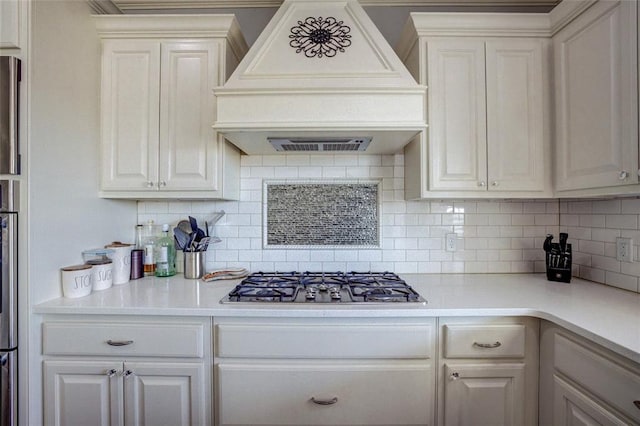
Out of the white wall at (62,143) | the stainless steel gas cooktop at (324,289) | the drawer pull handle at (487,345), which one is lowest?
the drawer pull handle at (487,345)

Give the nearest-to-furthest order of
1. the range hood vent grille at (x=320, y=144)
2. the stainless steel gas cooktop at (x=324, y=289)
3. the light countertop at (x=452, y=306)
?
the light countertop at (x=452, y=306)
the stainless steel gas cooktop at (x=324, y=289)
the range hood vent grille at (x=320, y=144)

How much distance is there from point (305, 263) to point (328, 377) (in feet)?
2.69

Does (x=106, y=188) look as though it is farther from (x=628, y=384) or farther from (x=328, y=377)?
(x=628, y=384)

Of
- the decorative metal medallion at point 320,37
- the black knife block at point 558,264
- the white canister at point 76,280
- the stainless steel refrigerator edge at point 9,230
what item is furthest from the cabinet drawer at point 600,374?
the stainless steel refrigerator edge at point 9,230

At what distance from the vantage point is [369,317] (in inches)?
51.6

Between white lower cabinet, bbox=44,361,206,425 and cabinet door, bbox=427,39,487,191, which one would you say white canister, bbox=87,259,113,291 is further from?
cabinet door, bbox=427,39,487,191

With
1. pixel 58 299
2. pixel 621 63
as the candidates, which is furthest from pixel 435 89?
pixel 58 299

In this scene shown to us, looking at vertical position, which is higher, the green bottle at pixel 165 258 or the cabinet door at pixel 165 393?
the green bottle at pixel 165 258

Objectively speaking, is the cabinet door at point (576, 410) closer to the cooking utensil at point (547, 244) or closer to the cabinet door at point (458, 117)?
the cooking utensil at point (547, 244)

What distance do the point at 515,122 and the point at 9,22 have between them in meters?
2.47

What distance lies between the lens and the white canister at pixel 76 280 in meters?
1.45

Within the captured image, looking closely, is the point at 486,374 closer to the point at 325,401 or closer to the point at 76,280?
the point at 325,401

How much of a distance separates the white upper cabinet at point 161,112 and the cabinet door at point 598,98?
1.81 meters

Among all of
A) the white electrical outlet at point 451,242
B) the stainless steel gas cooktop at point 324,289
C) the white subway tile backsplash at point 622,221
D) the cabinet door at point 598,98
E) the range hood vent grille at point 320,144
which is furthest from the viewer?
the white electrical outlet at point 451,242
